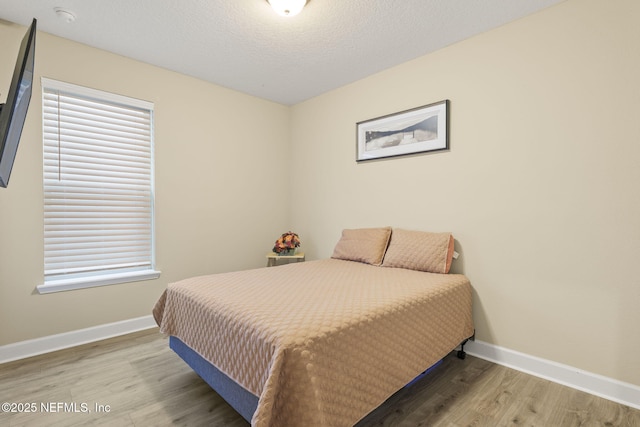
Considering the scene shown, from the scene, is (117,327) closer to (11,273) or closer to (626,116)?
(11,273)

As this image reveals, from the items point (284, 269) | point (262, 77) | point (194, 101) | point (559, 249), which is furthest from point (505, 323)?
point (194, 101)

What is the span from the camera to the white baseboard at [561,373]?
1784 mm

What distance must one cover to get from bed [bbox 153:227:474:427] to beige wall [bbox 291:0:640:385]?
32cm

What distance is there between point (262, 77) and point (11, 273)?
8.82 feet

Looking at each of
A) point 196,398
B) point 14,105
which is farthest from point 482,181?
point 14,105

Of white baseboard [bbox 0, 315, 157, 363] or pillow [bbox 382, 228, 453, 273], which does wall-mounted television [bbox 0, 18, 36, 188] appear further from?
pillow [bbox 382, 228, 453, 273]

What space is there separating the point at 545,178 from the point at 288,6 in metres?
2.06

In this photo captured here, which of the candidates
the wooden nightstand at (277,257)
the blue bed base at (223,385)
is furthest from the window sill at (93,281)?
the wooden nightstand at (277,257)

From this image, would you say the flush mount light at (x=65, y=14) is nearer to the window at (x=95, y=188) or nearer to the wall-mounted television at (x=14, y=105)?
the window at (x=95, y=188)

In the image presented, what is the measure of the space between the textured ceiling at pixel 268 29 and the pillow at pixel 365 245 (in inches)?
63.2

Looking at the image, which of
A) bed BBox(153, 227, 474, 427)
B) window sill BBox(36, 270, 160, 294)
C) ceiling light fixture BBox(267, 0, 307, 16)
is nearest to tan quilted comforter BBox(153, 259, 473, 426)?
bed BBox(153, 227, 474, 427)

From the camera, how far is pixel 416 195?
2.79 m

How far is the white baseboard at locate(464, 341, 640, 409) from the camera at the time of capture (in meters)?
1.78

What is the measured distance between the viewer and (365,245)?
2.86 metres
